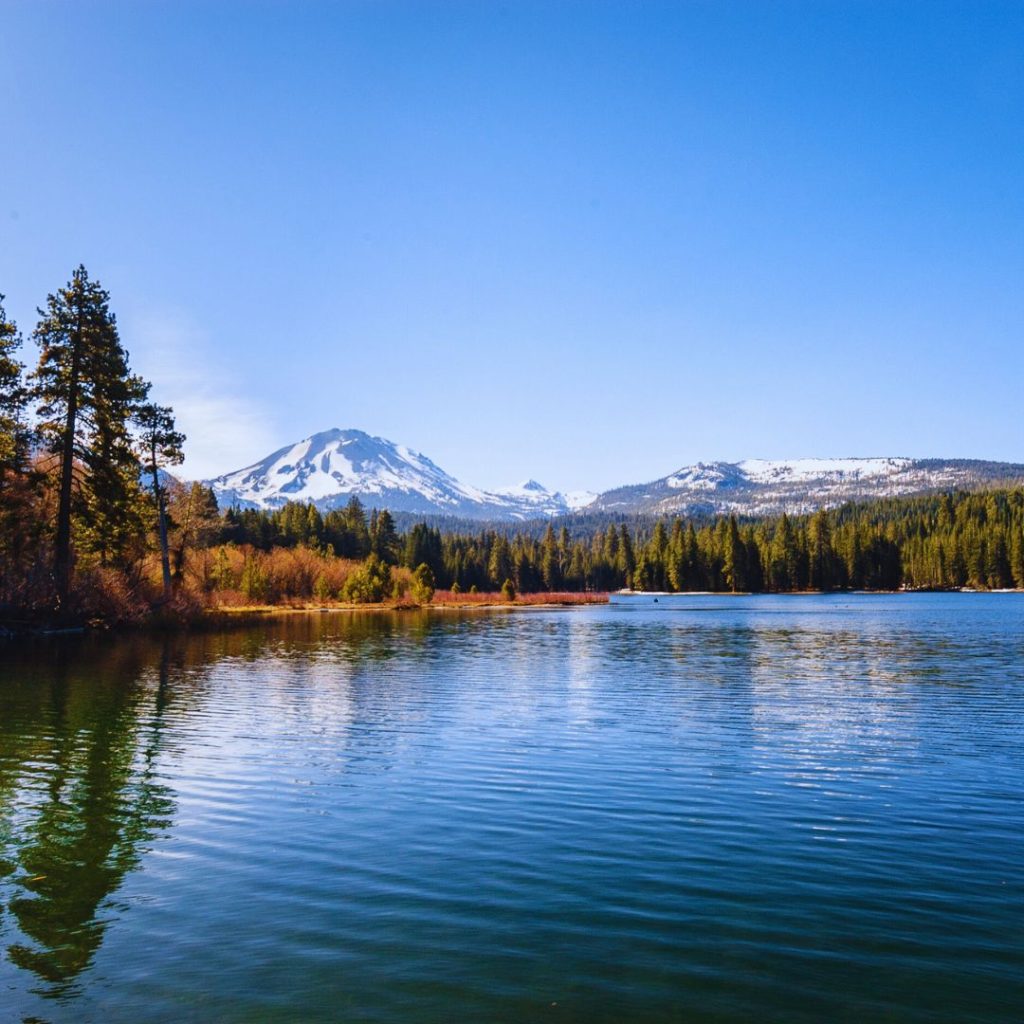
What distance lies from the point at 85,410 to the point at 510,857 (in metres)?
48.9

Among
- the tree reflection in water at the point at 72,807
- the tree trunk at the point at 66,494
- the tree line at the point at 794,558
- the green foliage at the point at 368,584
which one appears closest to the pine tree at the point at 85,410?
the tree trunk at the point at 66,494

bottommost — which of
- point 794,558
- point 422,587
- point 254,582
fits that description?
point 422,587

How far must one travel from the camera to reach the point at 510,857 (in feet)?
38.3

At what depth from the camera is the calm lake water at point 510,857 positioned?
7676 millimetres

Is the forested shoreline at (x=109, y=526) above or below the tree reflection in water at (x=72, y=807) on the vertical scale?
above

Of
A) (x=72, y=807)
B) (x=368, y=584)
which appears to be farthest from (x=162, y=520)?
(x=72, y=807)

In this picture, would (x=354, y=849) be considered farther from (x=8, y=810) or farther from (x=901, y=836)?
(x=901, y=836)

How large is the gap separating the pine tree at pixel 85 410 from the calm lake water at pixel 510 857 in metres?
25.2

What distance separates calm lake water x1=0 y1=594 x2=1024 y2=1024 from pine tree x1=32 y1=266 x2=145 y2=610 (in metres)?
25.2

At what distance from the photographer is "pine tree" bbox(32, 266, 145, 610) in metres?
49.3

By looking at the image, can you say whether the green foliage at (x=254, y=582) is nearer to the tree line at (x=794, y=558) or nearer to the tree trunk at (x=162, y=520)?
the tree trunk at (x=162, y=520)

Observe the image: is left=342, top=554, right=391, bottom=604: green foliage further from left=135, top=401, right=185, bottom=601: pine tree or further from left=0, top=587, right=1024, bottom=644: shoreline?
left=135, top=401, right=185, bottom=601: pine tree

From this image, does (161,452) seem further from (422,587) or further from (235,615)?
(422,587)

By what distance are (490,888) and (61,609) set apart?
46.9 meters
